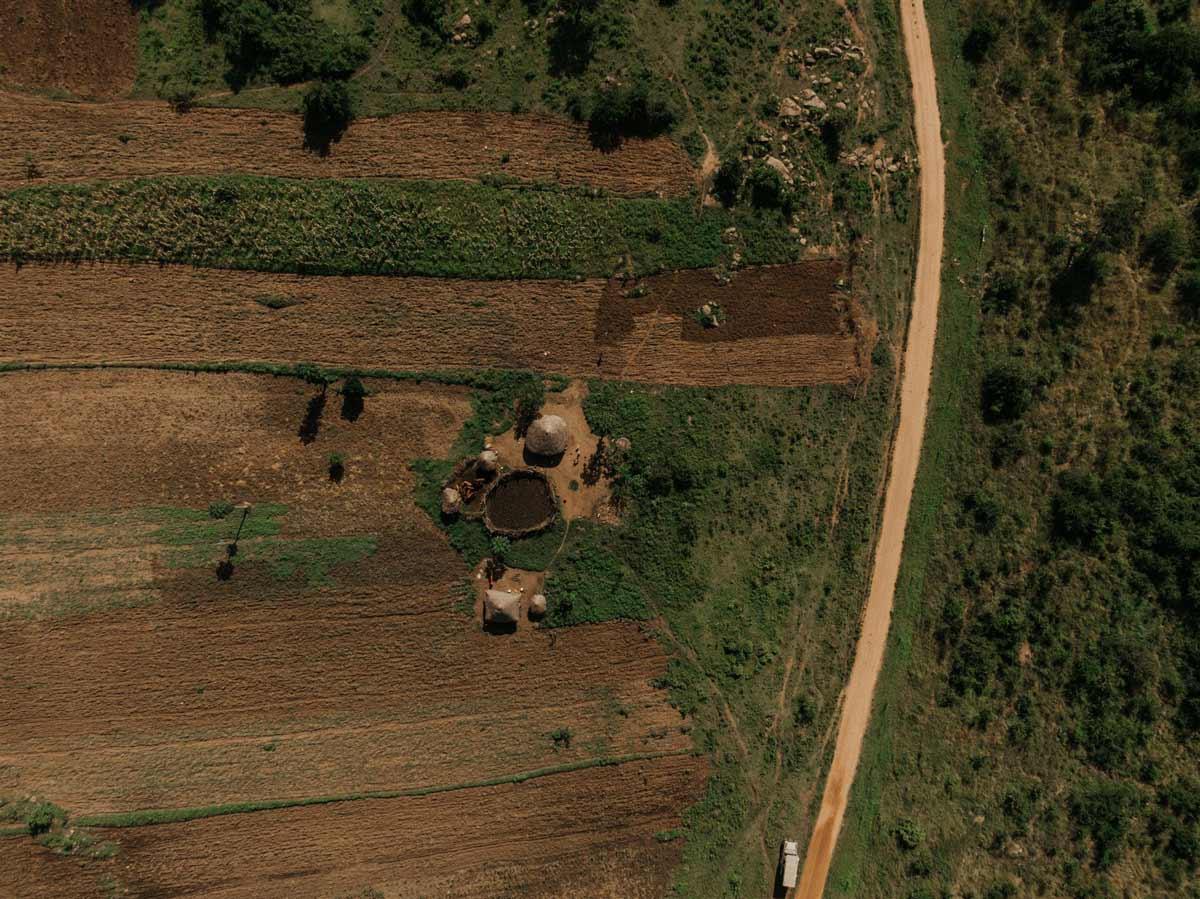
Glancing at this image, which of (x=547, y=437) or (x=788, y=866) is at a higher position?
(x=547, y=437)

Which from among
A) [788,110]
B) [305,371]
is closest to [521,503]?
[305,371]

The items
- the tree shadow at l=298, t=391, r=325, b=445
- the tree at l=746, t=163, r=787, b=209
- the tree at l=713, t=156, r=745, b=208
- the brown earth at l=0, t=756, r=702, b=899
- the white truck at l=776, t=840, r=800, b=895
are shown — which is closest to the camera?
the brown earth at l=0, t=756, r=702, b=899

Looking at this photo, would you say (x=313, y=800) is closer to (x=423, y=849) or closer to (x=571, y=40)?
(x=423, y=849)

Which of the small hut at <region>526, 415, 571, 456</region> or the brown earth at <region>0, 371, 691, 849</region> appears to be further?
the small hut at <region>526, 415, 571, 456</region>

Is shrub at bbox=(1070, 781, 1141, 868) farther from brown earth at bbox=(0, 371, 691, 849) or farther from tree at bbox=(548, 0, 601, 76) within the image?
tree at bbox=(548, 0, 601, 76)

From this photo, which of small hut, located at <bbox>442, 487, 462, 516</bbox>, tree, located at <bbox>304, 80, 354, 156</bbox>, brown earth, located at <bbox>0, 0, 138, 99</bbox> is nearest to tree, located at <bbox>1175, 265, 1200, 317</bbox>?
small hut, located at <bbox>442, 487, 462, 516</bbox>

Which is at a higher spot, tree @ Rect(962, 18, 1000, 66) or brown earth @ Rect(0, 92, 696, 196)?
tree @ Rect(962, 18, 1000, 66)
